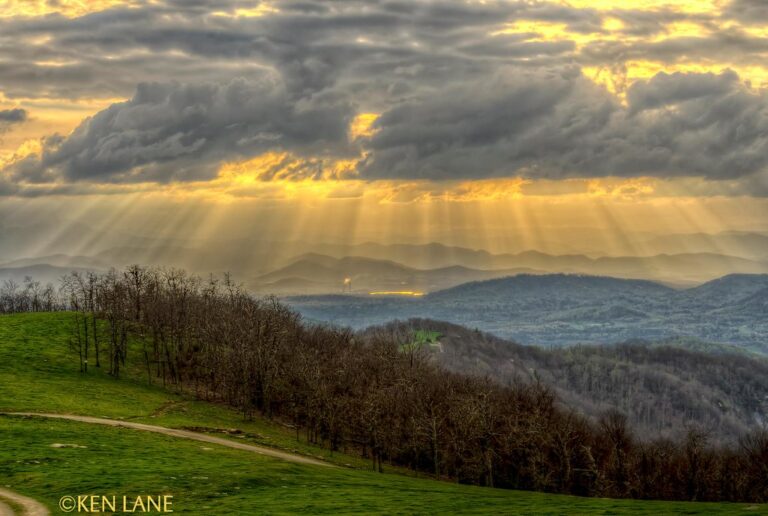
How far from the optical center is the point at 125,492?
61156 millimetres

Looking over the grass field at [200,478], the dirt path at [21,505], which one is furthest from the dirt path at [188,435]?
the dirt path at [21,505]

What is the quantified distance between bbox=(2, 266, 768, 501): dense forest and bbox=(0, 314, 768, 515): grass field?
24.2 m

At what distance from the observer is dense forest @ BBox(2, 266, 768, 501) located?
138 meters

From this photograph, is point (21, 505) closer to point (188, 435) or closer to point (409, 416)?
point (188, 435)

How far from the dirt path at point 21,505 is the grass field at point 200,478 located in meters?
0.99

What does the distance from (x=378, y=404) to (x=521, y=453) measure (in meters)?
31.9

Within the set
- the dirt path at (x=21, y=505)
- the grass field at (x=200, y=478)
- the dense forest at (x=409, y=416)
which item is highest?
the dirt path at (x=21, y=505)

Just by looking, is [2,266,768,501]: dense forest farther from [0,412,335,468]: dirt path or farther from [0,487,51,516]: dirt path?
[0,487,51,516]: dirt path

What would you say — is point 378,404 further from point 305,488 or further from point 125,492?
point 125,492

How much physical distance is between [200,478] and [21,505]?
1782 centimetres

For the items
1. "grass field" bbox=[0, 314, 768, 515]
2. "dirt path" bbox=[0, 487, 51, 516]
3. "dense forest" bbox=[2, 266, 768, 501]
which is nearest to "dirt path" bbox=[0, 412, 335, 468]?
"grass field" bbox=[0, 314, 768, 515]

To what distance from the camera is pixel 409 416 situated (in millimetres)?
155250

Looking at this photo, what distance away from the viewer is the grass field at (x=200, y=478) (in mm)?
61969

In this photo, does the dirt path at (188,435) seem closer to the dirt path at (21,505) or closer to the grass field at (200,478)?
the grass field at (200,478)
